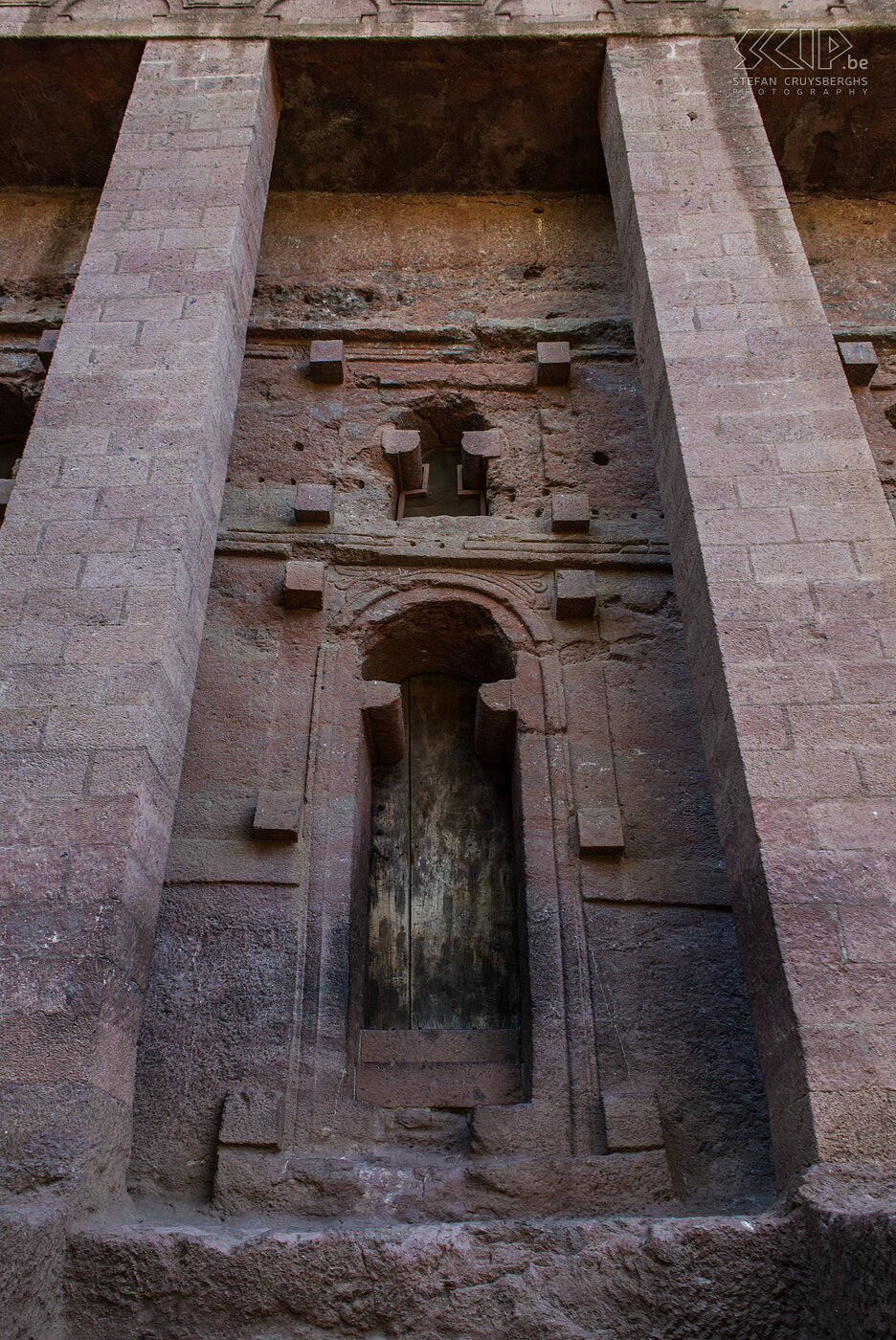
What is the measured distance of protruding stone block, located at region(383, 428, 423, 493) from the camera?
6371mm

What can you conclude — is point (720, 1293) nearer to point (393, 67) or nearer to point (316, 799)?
point (316, 799)

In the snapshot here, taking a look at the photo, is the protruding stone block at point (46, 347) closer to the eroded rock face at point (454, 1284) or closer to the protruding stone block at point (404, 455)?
the protruding stone block at point (404, 455)

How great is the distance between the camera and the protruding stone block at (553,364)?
6668mm

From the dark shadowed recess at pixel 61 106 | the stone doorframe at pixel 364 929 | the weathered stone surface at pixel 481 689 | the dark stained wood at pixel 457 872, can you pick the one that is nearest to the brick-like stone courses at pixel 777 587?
the weathered stone surface at pixel 481 689

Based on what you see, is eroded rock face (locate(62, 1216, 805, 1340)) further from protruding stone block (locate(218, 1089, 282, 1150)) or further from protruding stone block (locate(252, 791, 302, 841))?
protruding stone block (locate(252, 791, 302, 841))

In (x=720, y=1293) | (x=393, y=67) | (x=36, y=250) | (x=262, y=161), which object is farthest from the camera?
(x=36, y=250)

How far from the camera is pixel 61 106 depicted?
23.5ft

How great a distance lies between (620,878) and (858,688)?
1374 mm

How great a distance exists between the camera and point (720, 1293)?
9.57 feet

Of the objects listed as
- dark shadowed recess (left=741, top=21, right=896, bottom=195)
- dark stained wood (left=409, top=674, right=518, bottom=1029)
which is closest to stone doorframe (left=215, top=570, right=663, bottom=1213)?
dark stained wood (left=409, top=674, right=518, bottom=1029)

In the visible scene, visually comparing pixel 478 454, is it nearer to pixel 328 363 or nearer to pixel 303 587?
pixel 328 363

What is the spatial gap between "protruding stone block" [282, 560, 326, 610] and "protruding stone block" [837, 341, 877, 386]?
3570mm

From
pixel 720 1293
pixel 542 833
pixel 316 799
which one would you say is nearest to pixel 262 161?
pixel 316 799

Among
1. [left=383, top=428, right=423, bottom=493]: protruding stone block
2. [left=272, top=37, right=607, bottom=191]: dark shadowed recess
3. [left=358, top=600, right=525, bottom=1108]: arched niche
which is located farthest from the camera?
[left=272, top=37, right=607, bottom=191]: dark shadowed recess
